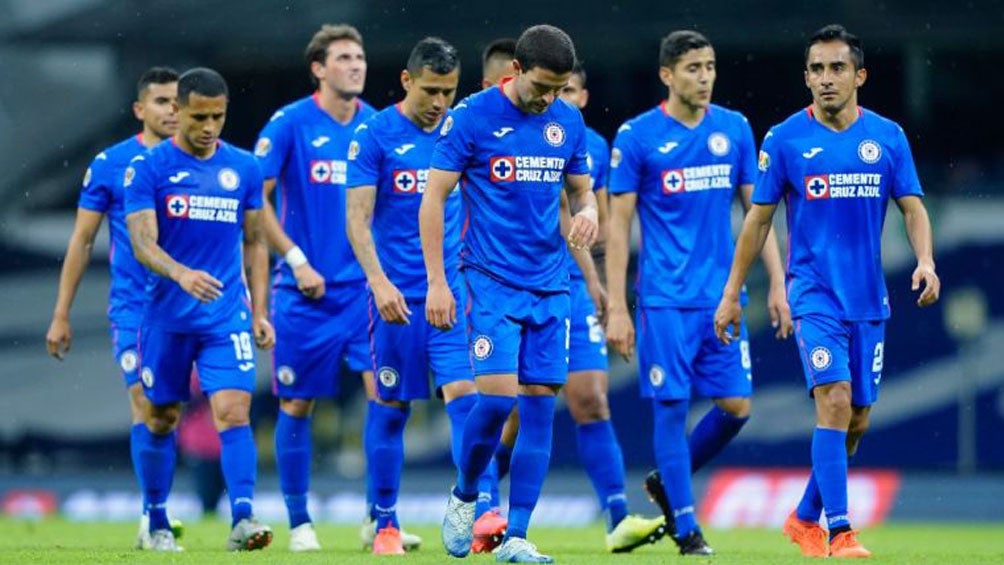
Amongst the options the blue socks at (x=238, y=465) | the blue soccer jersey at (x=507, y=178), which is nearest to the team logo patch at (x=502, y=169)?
the blue soccer jersey at (x=507, y=178)

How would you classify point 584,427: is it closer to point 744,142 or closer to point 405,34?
point 744,142

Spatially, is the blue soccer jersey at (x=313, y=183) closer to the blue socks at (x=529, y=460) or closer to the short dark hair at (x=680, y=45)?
the short dark hair at (x=680, y=45)

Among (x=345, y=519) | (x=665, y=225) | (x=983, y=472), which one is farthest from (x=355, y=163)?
(x=983, y=472)

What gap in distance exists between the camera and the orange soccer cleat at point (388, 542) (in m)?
10.7

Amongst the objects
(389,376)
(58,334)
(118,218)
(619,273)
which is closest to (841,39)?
(619,273)

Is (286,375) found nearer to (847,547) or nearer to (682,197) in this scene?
(682,197)

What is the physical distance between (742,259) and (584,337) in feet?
5.43

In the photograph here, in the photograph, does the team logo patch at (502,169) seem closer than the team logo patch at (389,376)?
Yes

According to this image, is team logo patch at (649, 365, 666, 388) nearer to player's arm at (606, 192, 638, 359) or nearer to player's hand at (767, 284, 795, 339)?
player's arm at (606, 192, 638, 359)

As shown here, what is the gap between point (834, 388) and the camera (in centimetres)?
998

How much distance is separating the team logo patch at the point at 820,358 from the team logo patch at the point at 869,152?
94 centimetres

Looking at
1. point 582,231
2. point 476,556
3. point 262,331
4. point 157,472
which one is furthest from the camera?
point 157,472

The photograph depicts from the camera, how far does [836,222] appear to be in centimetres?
1013

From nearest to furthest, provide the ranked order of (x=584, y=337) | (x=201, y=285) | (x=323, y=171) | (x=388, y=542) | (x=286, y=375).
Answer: (x=201, y=285) < (x=388, y=542) < (x=584, y=337) < (x=286, y=375) < (x=323, y=171)
